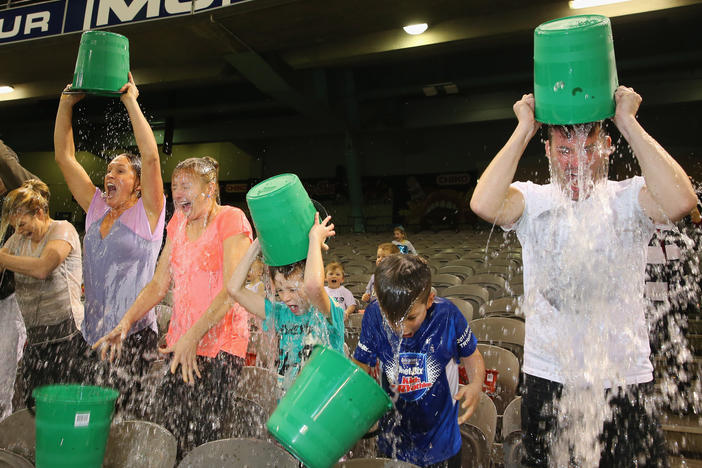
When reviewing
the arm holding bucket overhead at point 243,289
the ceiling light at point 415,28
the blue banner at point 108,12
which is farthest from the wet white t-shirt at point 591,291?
the ceiling light at point 415,28

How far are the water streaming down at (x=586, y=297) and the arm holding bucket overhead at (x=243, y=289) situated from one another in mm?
922

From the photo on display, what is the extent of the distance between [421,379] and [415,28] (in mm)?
6976

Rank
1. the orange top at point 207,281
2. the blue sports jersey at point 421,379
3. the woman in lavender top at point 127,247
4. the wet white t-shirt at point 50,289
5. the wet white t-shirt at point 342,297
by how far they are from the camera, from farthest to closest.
Result: the wet white t-shirt at point 342,297
the wet white t-shirt at point 50,289
the woman in lavender top at point 127,247
the orange top at point 207,281
the blue sports jersey at point 421,379

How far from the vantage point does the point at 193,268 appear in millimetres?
2020

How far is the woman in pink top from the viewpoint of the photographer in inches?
74.2

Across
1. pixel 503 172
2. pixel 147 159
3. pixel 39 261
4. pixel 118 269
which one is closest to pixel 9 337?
pixel 39 261

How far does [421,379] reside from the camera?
1.73 meters

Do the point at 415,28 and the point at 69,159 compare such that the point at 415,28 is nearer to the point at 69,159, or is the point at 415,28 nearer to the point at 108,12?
the point at 108,12

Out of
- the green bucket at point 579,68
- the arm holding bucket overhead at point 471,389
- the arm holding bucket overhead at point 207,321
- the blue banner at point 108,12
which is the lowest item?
the arm holding bucket overhead at point 471,389

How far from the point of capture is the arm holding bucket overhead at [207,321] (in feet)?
6.04

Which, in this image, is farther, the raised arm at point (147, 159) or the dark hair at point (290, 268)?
the raised arm at point (147, 159)

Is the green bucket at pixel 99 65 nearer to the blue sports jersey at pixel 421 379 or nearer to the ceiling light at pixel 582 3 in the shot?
the blue sports jersey at pixel 421 379

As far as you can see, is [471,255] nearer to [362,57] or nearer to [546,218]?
[362,57]

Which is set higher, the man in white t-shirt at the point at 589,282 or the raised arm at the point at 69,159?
the raised arm at the point at 69,159
